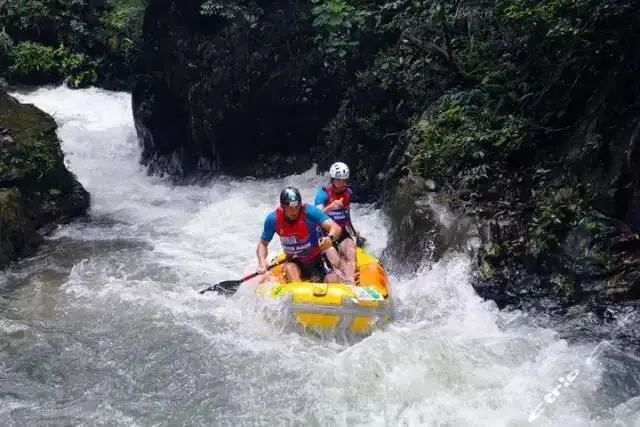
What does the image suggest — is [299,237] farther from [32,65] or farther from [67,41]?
[67,41]

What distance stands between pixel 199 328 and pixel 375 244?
3.32 metres

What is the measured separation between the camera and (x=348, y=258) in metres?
7.34

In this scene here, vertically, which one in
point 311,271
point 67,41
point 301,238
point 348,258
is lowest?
point 311,271

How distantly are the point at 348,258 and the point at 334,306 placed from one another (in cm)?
105

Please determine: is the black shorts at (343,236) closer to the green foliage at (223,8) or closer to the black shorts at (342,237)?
the black shorts at (342,237)

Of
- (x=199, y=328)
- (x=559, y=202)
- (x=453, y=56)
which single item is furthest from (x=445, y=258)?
(x=453, y=56)

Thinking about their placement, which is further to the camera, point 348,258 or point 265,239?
point 348,258

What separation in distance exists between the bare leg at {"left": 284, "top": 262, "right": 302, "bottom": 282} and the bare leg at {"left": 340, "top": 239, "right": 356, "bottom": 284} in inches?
18.7

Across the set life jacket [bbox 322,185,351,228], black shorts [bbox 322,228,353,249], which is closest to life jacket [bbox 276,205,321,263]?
black shorts [bbox 322,228,353,249]

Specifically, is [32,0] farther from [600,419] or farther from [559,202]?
[600,419]

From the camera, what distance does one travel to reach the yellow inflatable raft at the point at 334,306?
21.0 ft

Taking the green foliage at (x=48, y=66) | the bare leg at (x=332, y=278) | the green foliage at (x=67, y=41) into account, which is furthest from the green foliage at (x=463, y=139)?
the green foliage at (x=48, y=66)

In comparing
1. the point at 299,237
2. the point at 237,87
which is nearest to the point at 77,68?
the point at 237,87

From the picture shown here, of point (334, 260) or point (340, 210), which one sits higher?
point (340, 210)
